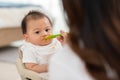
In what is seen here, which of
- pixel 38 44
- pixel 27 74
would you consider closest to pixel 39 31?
pixel 38 44

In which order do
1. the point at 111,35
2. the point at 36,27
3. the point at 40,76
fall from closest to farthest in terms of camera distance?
the point at 111,35 → the point at 40,76 → the point at 36,27

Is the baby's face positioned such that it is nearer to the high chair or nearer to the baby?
the baby

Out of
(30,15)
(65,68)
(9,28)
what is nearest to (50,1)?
(9,28)

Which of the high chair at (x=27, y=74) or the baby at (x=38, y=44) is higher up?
the baby at (x=38, y=44)

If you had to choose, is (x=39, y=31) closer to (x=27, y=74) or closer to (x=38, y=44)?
(x=38, y=44)

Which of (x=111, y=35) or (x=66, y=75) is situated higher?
(x=111, y=35)

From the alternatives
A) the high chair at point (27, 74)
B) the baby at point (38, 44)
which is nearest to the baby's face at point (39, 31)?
the baby at point (38, 44)

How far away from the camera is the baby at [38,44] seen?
1.30 m

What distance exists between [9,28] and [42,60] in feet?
6.04

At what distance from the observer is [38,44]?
136 cm

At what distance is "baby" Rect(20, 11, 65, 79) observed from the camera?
4.28ft

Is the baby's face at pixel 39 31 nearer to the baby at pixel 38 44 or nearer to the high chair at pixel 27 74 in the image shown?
the baby at pixel 38 44

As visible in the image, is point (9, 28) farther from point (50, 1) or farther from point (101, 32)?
point (101, 32)

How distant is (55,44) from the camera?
1324 millimetres
